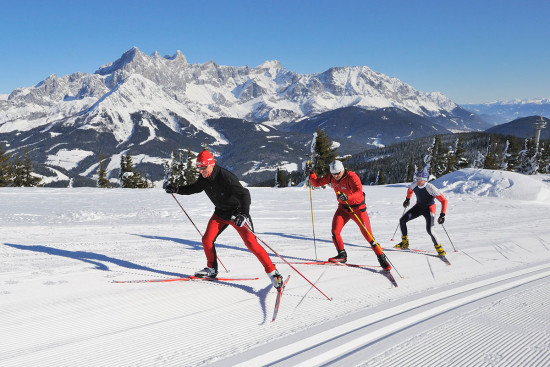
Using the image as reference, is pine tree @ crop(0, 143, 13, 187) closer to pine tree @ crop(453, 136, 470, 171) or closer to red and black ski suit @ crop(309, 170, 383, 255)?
red and black ski suit @ crop(309, 170, 383, 255)

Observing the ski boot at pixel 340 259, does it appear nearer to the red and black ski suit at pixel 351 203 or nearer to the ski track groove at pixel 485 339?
the red and black ski suit at pixel 351 203

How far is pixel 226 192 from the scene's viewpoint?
5.50 metres

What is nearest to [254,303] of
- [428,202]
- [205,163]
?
[205,163]

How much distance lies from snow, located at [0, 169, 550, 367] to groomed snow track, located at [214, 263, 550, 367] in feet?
0.07

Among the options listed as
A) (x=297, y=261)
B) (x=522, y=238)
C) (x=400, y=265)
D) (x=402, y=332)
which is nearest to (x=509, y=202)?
(x=522, y=238)

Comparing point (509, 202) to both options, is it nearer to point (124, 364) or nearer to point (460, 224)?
point (460, 224)

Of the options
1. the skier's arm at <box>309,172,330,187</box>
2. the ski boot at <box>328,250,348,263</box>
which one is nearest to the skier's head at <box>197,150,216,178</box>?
the skier's arm at <box>309,172,330,187</box>

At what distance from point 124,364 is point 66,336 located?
985 millimetres

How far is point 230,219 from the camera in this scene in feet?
18.6

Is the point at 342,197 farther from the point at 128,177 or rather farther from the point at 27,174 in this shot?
the point at 27,174

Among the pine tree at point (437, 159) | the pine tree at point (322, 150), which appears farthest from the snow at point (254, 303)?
the pine tree at point (437, 159)

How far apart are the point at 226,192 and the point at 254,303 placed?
5.61ft

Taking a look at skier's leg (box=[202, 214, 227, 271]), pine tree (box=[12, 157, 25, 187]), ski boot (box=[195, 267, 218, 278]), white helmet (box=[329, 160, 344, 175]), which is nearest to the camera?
skier's leg (box=[202, 214, 227, 271])

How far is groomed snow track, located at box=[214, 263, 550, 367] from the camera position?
3.66 m
